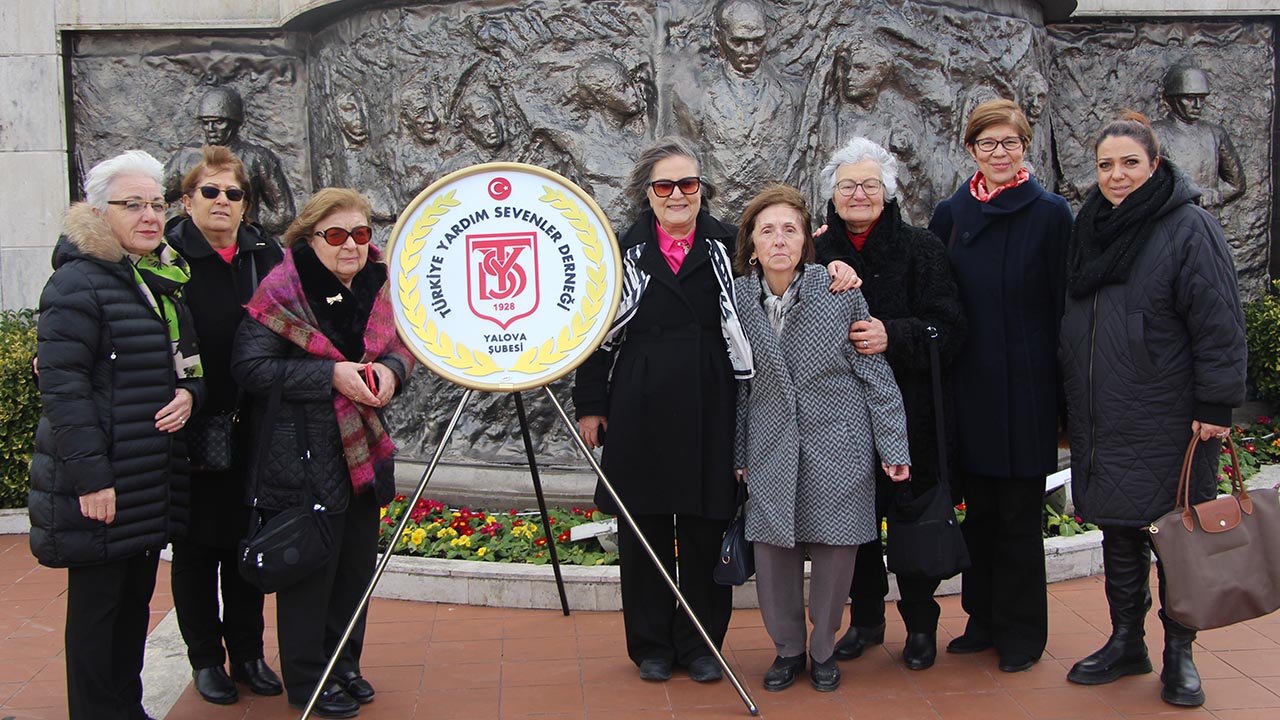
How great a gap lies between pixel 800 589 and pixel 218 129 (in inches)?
193

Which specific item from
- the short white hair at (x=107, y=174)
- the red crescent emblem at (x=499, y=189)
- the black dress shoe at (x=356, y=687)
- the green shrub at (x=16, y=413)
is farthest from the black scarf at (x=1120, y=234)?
the green shrub at (x=16, y=413)

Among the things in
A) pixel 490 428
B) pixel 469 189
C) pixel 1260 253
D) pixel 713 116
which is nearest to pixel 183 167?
pixel 490 428

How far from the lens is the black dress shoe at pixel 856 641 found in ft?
14.2

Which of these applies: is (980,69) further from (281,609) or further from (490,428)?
(281,609)

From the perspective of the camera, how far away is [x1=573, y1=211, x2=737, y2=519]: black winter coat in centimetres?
396

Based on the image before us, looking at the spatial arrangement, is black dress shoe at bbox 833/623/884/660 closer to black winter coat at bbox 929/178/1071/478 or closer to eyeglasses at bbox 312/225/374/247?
black winter coat at bbox 929/178/1071/478

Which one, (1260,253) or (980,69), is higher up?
(980,69)

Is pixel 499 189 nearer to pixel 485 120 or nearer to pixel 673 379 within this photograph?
pixel 673 379

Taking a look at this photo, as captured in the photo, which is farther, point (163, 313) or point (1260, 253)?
point (1260, 253)

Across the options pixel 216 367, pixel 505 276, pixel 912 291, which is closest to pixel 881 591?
pixel 912 291

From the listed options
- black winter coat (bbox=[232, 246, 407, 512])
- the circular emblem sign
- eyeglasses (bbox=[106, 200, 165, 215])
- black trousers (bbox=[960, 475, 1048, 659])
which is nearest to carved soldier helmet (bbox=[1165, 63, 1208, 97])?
black trousers (bbox=[960, 475, 1048, 659])

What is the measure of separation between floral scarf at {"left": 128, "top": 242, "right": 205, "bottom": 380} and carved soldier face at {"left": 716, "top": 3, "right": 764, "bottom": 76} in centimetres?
319

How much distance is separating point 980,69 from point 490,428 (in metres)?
3.57

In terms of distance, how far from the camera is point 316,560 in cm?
363
